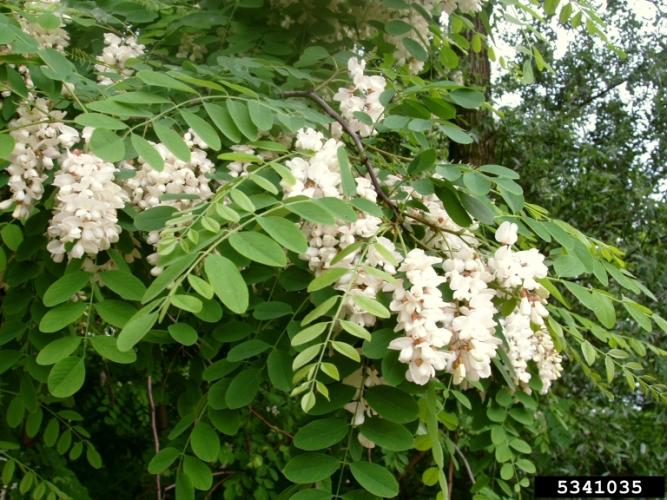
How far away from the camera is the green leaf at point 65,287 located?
993 mm

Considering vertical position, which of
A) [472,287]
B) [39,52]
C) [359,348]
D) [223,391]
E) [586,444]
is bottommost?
[586,444]

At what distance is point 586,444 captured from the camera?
10.1ft

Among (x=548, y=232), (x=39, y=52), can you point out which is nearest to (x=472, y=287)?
(x=548, y=232)

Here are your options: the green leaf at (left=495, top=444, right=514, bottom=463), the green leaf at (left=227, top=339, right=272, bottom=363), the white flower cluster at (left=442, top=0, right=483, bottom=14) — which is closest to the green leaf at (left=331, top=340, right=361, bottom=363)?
the green leaf at (left=227, top=339, right=272, bottom=363)

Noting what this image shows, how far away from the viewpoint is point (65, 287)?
1.01 metres

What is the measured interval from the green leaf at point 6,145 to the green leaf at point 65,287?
19 centimetres

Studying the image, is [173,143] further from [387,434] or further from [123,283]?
[387,434]

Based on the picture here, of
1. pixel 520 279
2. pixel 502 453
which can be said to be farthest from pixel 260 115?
pixel 502 453

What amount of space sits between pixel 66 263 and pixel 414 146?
0.89 meters

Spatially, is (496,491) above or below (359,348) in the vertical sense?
below

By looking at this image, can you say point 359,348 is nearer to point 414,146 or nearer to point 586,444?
point 414,146

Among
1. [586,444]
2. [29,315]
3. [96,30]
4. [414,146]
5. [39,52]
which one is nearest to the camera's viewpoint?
[39,52]

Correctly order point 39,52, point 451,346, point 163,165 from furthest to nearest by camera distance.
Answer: point 39,52 < point 163,165 < point 451,346

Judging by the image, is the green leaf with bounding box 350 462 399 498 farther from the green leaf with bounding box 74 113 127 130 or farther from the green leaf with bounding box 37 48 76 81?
the green leaf with bounding box 37 48 76 81
